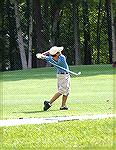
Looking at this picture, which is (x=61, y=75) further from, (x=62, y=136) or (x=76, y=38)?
(x=76, y=38)

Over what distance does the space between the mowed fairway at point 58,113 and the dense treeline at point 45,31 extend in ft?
55.0

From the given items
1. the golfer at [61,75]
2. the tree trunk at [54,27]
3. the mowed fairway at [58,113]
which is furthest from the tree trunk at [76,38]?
the golfer at [61,75]

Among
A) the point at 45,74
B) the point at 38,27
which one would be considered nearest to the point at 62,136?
the point at 45,74

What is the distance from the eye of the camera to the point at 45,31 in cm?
3888

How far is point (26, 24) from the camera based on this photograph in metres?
41.0

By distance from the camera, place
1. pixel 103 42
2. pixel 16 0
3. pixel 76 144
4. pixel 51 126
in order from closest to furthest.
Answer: pixel 76 144
pixel 51 126
pixel 16 0
pixel 103 42

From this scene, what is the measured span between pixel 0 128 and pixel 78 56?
95.4ft

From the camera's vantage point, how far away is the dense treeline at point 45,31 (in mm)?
37250

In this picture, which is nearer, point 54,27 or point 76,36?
point 76,36

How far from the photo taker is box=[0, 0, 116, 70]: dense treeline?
3725cm

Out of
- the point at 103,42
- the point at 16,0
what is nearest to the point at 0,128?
the point at 16,0

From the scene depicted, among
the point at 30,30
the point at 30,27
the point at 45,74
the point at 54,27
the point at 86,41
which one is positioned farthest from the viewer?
the point at 86,41

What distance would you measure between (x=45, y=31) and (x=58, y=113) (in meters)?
27.5

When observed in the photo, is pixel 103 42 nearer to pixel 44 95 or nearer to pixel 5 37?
pixel 5 37
